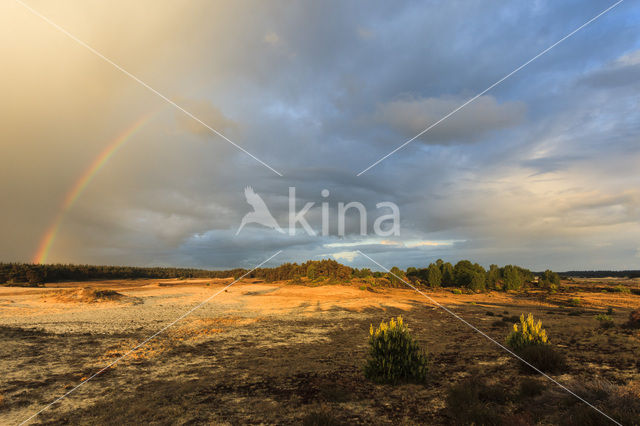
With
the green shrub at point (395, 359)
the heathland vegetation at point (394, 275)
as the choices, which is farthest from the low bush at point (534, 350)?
the heathland vegetation at point (394, 275)

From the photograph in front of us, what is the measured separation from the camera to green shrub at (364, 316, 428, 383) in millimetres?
11305

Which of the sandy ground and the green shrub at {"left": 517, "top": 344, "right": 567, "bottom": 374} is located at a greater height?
the green shrub at {"left": 517, "top": 344, "right": 567, "bottom": 374}

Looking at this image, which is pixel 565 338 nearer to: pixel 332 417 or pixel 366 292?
pixel 332 417

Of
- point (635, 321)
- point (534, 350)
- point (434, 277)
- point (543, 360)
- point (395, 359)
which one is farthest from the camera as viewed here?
point (434, 277)

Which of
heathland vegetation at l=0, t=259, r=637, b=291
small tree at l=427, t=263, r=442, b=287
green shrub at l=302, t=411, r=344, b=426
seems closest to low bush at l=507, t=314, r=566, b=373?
green shrub at l=302, t=411, r=344, b=426

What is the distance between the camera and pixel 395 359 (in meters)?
11.6

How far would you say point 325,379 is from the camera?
11.7m

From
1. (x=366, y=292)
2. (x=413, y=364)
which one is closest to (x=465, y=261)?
(x=366, y=292)

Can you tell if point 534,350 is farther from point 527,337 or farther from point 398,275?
point 398,275

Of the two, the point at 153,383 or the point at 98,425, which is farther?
the point at 153,383

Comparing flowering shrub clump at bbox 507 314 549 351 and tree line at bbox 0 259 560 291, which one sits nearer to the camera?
flowering shrub clump at bbox 507 314 549 351

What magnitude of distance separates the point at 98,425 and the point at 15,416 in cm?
275

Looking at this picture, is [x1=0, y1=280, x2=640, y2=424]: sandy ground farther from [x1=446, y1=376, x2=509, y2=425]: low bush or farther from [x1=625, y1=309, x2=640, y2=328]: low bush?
[x1=625, y1=309, x2=640, y2=328]: low bush

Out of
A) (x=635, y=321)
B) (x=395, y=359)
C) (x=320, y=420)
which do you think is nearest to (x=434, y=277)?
(x=635, y=321)
